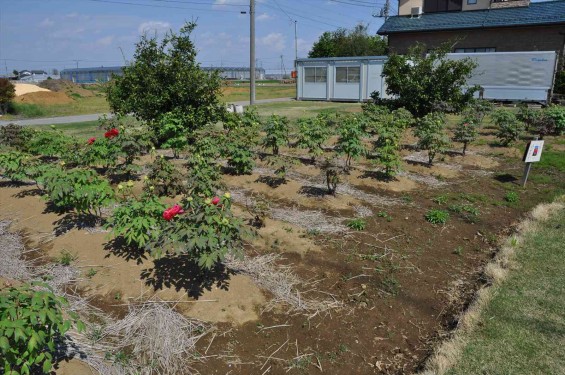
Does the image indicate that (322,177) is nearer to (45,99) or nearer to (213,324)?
(213,324)

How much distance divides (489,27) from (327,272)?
91.3 feet

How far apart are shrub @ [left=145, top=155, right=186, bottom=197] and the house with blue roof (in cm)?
2072

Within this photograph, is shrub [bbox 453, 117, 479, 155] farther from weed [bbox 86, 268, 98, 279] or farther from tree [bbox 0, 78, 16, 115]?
tree [bbox 0, 78, 16, 115]

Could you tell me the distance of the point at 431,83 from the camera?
1426 cm

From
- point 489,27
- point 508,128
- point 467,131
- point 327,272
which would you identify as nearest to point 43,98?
point 467,131

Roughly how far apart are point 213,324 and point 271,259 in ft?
4.31

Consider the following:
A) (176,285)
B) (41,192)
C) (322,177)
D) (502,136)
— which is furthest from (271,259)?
(502,136)

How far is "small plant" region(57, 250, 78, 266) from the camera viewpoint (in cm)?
445

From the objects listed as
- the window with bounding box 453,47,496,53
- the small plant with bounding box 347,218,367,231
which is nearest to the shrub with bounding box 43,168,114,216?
the small plant with bounding box 347,218,367,231

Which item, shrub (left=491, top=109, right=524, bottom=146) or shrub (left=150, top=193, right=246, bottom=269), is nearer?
shrub (left=150, top=193, right=246, bottom=269)

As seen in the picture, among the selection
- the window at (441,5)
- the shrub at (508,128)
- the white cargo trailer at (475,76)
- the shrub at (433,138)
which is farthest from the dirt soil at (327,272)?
the window at (441,5)

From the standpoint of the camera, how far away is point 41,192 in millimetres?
6406

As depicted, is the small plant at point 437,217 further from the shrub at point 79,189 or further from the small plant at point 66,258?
the small plant at point 66,258

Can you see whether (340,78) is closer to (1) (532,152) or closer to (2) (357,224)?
(1) (532,152)
